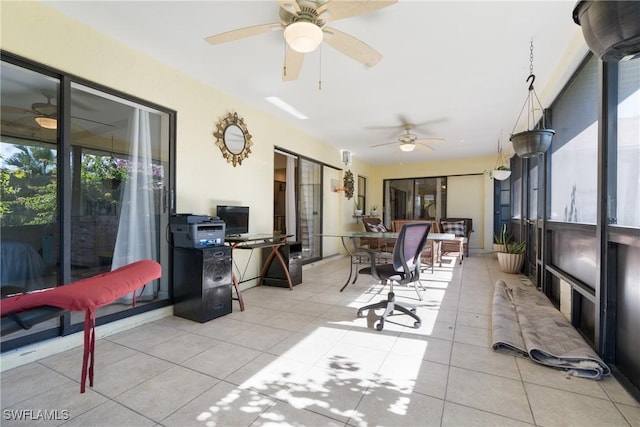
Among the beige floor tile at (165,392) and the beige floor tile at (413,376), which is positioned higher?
the beige floor tile at (413,376)

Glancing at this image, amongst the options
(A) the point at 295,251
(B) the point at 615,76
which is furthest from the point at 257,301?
(B) the point at 615,76

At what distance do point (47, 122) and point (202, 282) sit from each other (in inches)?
71.3

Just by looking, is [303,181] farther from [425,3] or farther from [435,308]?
[425,3]

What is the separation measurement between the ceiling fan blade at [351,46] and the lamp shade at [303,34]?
0.54ft

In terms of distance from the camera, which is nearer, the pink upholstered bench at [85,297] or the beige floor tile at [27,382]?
the pink upholstered bench at [85,297]

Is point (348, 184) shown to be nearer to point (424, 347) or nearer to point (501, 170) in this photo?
point (501, 170)

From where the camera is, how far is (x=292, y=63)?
2.40m

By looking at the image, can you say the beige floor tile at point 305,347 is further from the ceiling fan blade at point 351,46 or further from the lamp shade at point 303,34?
the ceiling fan blade at point 351,46

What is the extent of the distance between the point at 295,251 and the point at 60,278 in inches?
104

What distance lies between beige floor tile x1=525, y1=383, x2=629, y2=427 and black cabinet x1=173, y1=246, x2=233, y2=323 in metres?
2.60

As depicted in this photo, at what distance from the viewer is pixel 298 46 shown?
191 centimetres

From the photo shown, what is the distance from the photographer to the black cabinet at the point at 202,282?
2801 millimetres

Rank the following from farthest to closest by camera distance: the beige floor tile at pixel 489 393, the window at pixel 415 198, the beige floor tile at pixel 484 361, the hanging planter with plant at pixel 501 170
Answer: the window at pixel 415 198 → the hanging planter with plant at pixel 501 170 → the beige floor tile at pixel 484 361 → the beige floor tile at pixel 489 393

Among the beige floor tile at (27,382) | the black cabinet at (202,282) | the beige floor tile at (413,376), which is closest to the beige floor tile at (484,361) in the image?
the beige floor tile at (413,376)
